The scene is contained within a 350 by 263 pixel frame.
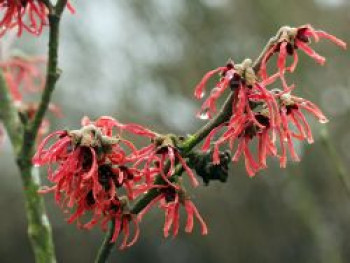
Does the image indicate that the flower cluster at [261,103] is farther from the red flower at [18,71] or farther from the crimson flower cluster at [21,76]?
the red flower at [18,71]

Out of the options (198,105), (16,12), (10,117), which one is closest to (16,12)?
(16,12)

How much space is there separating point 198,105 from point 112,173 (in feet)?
25.8

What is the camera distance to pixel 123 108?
991 cm

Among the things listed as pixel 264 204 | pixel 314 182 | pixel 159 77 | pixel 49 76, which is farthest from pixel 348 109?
pixel 49 76

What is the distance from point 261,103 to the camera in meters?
1.16

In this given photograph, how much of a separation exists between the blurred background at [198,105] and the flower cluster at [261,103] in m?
6.75

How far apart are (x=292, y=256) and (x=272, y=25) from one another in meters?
3.01

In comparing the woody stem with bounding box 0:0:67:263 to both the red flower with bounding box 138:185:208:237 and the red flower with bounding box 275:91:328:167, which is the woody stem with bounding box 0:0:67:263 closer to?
the red flower with bounding box 138:185:208:237

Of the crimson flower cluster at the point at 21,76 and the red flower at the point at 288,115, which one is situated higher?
the crimson flower cluster at the point at 21,76

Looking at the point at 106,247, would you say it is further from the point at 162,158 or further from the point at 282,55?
the point at 282,55

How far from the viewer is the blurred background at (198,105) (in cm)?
855

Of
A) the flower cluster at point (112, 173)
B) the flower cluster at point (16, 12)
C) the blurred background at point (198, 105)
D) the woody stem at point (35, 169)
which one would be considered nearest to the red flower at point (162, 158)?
the flower cluster at point (112, 173)

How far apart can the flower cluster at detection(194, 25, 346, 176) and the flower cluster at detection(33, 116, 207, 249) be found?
0.08 meters

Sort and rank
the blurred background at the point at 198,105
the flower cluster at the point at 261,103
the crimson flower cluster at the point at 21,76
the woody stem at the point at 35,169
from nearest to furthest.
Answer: the flower cluster at the point at 261,103
the woody stem at the point at 35,169
the crimson flower cluster at the point at 21,76
the blurred background at the point at 198,105
